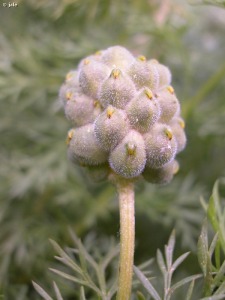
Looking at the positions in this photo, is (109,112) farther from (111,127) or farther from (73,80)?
(73,80)

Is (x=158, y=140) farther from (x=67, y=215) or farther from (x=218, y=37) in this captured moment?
(x=218, y=37)

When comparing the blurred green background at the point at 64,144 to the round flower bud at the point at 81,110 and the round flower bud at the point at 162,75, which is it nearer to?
the round flower bud at the point at 162,75

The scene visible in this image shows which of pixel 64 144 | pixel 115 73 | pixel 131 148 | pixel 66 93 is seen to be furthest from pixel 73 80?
pixel 64 144

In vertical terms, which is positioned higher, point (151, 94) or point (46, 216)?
point (151, 94)

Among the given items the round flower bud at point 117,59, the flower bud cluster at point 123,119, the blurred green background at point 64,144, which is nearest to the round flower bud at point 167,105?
the flower bud cluster at point 123,119

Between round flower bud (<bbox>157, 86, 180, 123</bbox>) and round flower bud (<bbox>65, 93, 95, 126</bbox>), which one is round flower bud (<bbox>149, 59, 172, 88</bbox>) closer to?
round flower bud (<bbox>157, 86, 180, 123</bbox>)

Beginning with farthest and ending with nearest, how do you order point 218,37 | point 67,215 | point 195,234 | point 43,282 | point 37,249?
point 218,37 < point 67,215 < point 195,234 < point 37,249 < point 43,282

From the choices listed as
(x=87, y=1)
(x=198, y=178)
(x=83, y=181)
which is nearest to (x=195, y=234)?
(x=198, y=178)
